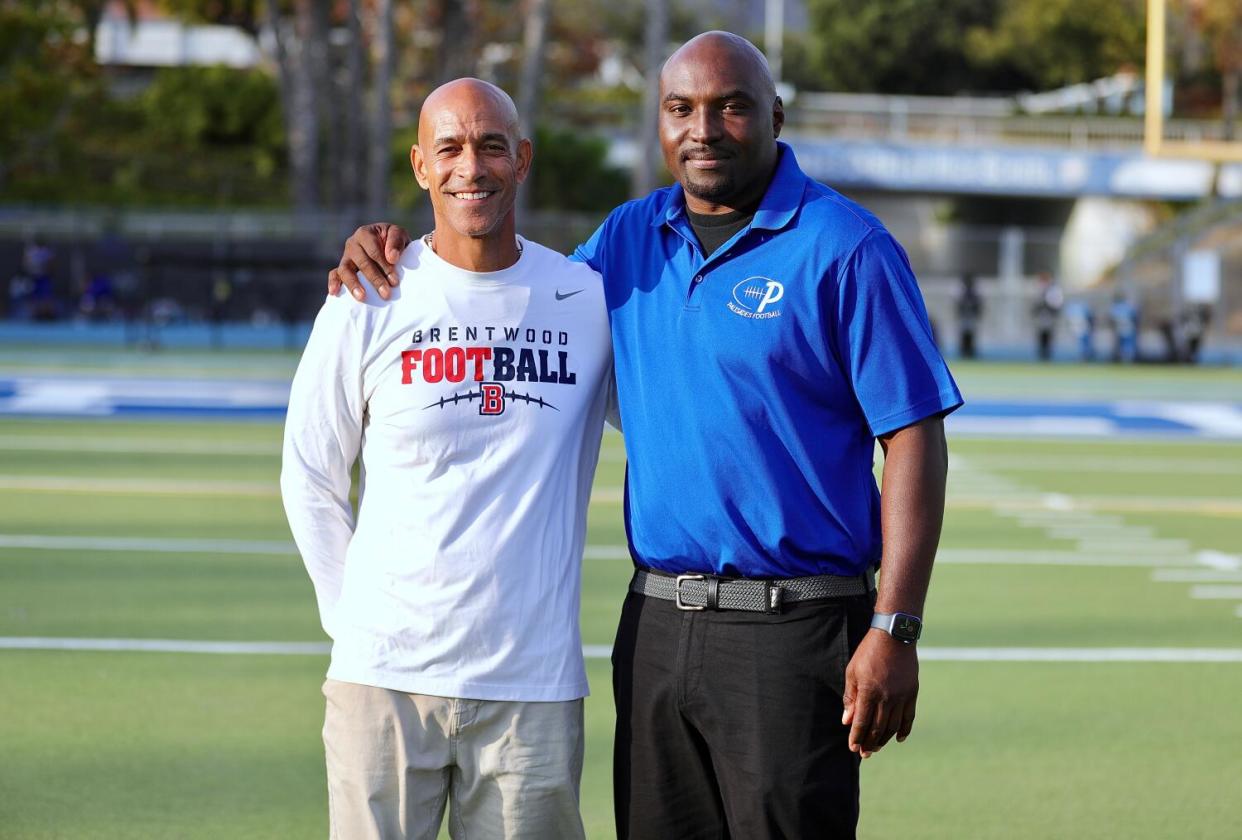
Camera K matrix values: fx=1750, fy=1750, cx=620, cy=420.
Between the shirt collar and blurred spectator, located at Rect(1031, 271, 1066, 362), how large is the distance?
2809 centimetres

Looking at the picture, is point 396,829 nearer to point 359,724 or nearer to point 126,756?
point 359,724

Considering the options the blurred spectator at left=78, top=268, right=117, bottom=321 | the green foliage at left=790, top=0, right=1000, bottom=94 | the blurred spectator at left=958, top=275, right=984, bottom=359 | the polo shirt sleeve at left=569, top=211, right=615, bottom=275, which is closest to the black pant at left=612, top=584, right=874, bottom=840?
the polo shirt sleeve at left=569, top=211, right=615, bottom=275

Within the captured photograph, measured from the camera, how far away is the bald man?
3.74m

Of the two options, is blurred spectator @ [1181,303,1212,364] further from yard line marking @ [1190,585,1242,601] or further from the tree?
the tree

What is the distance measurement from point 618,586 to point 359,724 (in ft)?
18.4

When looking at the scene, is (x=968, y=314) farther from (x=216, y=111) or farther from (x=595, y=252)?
(x=595, y=252)

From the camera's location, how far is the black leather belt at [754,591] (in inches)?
146

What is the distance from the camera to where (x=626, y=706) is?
3857 mm

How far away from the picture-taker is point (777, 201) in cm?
375

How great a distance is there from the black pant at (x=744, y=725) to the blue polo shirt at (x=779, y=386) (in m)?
0.13

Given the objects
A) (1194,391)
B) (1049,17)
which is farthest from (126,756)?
(1049,17)

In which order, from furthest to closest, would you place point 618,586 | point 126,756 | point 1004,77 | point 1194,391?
point 1004,77
point 1194,391
point 618,586
point 126,756

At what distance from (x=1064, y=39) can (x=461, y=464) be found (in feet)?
196

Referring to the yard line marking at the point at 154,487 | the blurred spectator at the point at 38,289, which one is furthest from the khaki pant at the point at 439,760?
the blurred spectator at the point at 38,289
